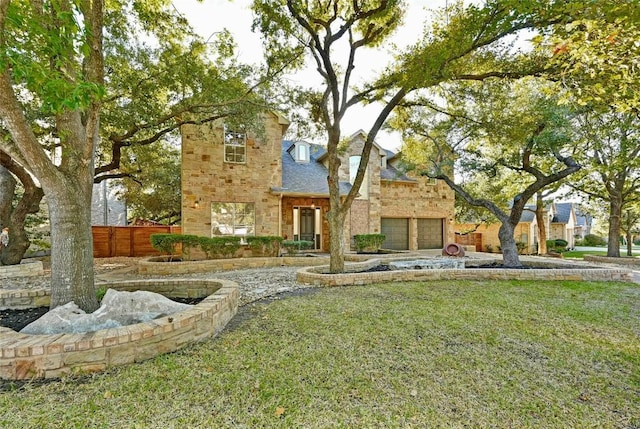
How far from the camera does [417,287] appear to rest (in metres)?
6.72

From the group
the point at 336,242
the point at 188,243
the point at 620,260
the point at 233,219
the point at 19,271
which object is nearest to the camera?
the point at 336,242

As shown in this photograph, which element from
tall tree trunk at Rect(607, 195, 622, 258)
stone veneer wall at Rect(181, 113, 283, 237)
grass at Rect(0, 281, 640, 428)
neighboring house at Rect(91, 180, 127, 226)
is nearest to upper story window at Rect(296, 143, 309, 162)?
stone veneer wall at Rect(181, 113, 283, 237)

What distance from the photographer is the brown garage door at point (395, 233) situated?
53.7 feet

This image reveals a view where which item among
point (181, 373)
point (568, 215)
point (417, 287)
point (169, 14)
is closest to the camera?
point (181, 373)

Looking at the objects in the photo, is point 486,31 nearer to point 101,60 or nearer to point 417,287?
point 417,287

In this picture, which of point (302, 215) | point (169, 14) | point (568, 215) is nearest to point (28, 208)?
point (169, 14)

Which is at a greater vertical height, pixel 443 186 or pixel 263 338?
pixel 443 186

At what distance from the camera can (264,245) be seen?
11328 millimetres

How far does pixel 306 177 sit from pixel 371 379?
12.4 m

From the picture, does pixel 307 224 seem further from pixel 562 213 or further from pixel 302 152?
pixel 562 213

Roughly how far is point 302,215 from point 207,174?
15.6 ft

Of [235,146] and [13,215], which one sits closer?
[13,215]

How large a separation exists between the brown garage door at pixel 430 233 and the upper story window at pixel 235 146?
10.3m

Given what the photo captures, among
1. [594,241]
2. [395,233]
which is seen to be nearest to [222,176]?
[395,233]
